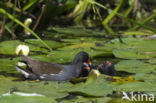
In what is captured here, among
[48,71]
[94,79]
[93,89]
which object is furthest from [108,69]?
[93,89]

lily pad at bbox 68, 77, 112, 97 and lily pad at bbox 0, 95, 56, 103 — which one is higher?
lily pad at bbox 0, 95, 56, 103

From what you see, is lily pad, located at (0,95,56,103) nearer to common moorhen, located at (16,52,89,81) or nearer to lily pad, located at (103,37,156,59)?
common moorhen, located at (16,52,89,81)

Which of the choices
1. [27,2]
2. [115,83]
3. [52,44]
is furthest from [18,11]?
[115,83]

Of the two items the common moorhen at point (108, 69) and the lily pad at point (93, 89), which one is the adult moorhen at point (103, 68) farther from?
the lily pad at point (93, 89)

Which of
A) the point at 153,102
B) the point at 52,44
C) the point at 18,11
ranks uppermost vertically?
the point at 18,11

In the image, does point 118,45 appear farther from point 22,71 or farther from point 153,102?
point 153,102

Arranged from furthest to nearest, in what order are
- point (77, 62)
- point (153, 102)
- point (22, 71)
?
1. point (77, 62)
2. point (22, 71)
3. point (153, 102)

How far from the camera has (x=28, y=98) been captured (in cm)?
216

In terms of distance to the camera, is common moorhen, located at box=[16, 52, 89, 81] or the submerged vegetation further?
common moorhen, located at box=[16, 52, 89, 81]

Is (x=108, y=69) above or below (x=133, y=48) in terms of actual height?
below

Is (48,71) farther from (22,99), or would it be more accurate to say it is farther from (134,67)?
(22,99)

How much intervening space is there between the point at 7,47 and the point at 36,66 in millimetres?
925

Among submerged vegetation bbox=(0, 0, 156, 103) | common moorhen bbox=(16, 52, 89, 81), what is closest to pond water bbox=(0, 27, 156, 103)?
submerged vegetation bbox=(0, 0, 156, 103)

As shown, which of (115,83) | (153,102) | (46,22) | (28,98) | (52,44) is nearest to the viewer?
(28,98)
